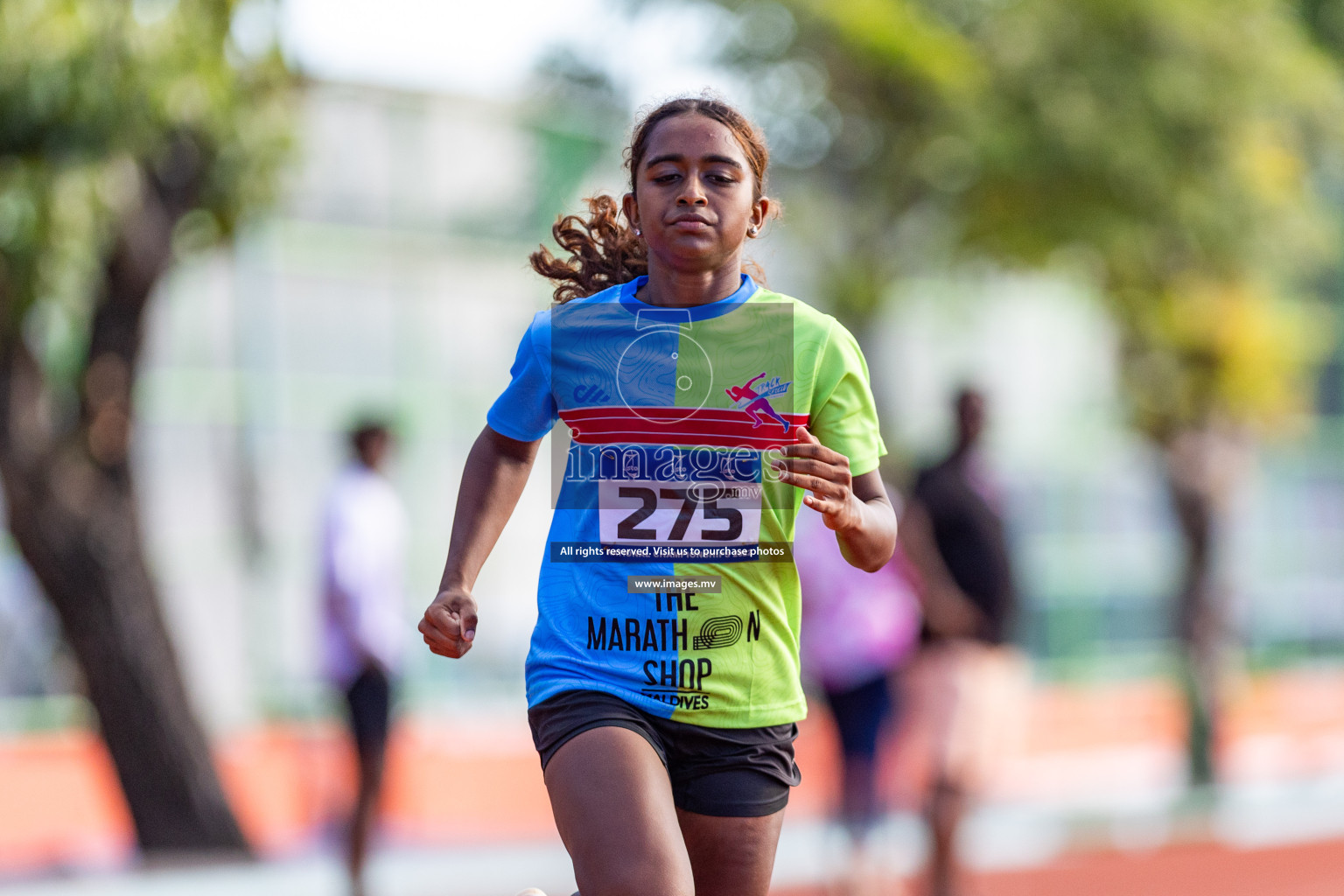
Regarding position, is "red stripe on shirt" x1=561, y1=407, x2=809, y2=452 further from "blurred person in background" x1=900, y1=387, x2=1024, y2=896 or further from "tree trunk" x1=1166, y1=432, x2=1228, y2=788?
"tree trunk" x1=1166, y1=432, x2=1228, y2=788

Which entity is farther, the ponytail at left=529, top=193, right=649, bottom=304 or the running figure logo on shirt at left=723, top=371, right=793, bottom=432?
the ponytail at left=529, top=193, right=649, bottom=304

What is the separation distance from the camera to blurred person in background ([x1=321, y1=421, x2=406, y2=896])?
7.06 meters

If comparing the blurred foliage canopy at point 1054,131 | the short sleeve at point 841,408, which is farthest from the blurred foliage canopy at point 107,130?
the short sleeve at point 841,408

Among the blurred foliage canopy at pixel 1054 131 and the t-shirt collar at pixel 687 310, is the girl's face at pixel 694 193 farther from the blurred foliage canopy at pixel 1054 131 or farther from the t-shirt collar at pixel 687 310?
the blurred foliage canopy at pixel 1054 131

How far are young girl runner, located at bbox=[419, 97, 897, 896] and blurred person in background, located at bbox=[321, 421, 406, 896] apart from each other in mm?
4128

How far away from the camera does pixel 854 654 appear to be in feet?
22.8

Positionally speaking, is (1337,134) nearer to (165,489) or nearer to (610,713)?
(610,713)

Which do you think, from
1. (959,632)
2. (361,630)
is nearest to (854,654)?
(959,632)

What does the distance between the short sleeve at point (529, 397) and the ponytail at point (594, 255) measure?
0.26 m

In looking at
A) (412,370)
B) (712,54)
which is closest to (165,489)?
(412,370)

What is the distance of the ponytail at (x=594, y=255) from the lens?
A: 3.39 metres

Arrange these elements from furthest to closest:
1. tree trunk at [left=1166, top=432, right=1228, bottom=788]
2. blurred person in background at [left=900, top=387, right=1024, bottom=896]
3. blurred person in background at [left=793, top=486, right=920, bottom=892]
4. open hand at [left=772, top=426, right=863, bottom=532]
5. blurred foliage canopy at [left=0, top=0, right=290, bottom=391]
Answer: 1. tree trunk at [left=1166, top=432, right=1228, bottom=788]
2. blurred foliage canopy at [left=0, top=0, right=290, bottom=391]
3. blurred person in background at [left=900, top=387, right=1024, bottom=896]
4. blurred person in background at [left=793, top=486, right=920, bottom=892]
5. open hand at [left=772, top=426, right=863, bottom=532]

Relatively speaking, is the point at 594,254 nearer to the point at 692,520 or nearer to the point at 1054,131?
the point at 692,520

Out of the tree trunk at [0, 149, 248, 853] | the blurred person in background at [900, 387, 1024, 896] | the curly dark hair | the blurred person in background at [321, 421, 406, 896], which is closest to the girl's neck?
the curly dark hair
